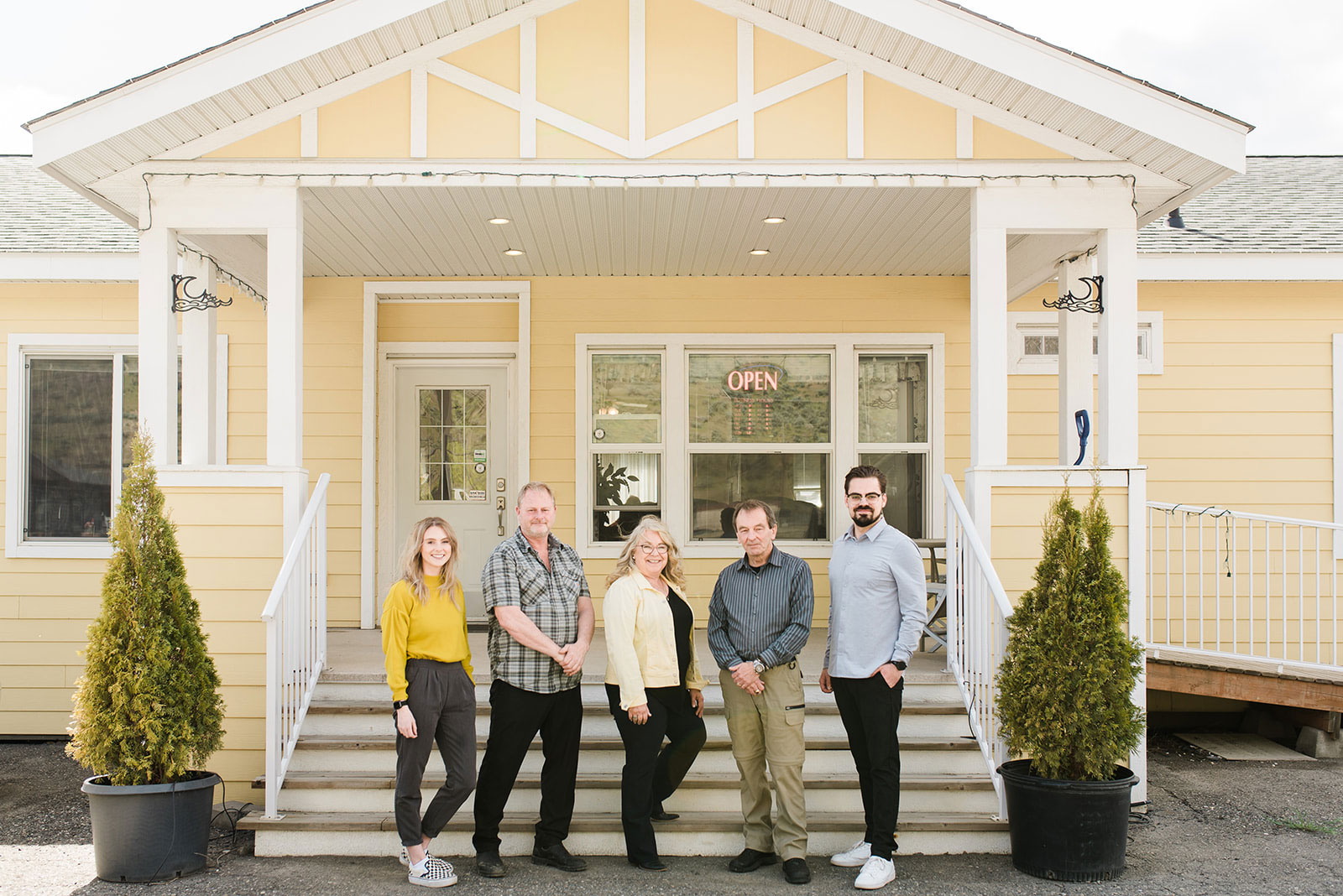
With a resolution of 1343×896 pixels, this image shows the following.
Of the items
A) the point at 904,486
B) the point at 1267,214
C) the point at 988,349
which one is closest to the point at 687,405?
the point at 904,486

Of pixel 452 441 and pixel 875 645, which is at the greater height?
pixel 452 441

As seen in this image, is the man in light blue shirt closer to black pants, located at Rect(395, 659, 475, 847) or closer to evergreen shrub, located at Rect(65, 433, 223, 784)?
black pants, located at Rect(395, 659, 475, 847)

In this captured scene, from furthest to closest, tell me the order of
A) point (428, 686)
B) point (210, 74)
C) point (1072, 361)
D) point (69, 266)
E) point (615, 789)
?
point (69, 266) < point (1072, 361) < point (210, 74) < point (615, 789) < point (428, 686)

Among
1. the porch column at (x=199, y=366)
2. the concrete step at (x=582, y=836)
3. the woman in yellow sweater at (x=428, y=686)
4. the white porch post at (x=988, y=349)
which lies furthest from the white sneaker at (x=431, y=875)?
the white porch post at (x=988, y=349)

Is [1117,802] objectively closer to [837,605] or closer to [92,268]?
[837,605]

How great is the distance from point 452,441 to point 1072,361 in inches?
160

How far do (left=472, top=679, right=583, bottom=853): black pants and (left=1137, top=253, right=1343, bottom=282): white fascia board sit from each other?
4.82 meters

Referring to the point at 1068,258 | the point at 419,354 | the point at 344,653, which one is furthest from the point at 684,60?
the point at 344,653

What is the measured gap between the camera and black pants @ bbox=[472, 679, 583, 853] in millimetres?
3975

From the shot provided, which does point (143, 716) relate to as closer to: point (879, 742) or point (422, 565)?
point (422, 565)

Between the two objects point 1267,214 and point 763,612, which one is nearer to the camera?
point 763,612

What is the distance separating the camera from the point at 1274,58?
31.9 m

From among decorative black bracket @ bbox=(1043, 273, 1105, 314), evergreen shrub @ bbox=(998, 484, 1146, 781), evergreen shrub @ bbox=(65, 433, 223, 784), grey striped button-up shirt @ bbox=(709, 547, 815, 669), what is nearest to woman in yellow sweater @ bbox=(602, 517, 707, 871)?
grey striped button-up shirt @ bbox=(709, 547, 815, 669)

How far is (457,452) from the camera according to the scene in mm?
7281
